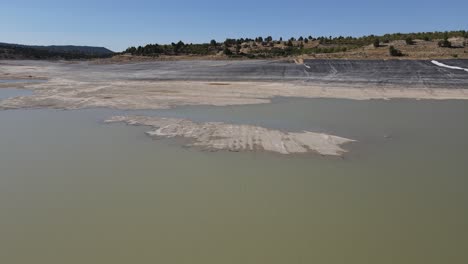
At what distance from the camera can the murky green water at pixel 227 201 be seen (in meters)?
6.06

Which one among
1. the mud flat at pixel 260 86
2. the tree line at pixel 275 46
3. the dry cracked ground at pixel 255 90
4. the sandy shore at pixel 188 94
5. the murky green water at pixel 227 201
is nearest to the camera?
the murky green water at pixel 227 201

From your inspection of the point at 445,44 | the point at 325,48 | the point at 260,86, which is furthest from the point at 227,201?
the point at 325,48

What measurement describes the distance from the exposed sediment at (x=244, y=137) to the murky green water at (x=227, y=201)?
55 cm

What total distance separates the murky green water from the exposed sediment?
0.55 metres

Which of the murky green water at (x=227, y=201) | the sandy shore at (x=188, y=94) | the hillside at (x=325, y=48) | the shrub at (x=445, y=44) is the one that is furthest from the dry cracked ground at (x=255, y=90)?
the shrub at (x=445, y=44)

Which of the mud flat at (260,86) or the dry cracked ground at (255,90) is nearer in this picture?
the dry cracked ground at (255,90)

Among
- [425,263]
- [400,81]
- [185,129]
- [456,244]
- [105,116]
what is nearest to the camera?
[425,263]

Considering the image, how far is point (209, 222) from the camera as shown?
6.95 m

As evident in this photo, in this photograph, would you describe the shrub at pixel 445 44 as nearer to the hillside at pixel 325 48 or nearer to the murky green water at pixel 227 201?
the hillside at pixel 325 48

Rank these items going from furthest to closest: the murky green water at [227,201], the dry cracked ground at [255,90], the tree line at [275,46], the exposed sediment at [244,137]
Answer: the tree line at [275,46] < the dry cracked ground at [255,90] < the exposed sediment at [244,137] < the murky green water at [227,201]

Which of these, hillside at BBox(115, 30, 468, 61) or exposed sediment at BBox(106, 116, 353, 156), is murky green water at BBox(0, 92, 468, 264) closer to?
exposed sediment at BBox(106, 116, 353, 156)

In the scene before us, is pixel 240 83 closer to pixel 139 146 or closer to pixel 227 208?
pixel 139 146

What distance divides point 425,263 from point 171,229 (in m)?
3.42

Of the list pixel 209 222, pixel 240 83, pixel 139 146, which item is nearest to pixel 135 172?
pixel 139 146
